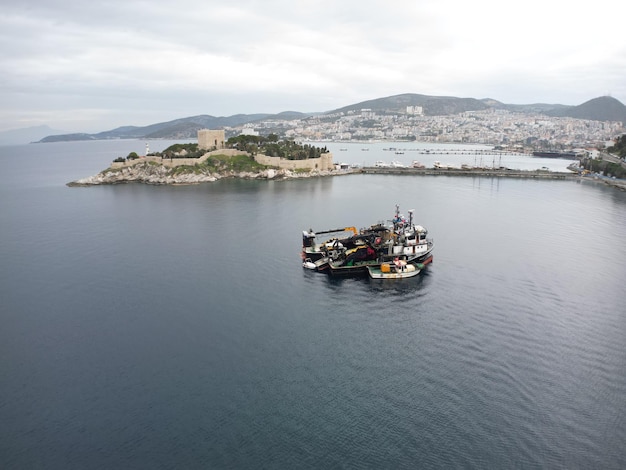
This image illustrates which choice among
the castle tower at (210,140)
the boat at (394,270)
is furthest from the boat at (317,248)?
the castle tower at (210,140)

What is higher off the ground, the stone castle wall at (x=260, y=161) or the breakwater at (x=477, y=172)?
the stone castle wall at (x=260, y=161)

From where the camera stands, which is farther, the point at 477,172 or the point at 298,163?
the point at 477,172

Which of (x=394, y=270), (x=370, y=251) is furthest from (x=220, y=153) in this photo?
(x=394, y=270)

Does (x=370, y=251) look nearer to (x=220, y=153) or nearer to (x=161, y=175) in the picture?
(x=161, y=175)

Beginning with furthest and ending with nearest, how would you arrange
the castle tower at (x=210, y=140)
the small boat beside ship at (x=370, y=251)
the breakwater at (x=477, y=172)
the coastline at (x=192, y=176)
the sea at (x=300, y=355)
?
1. the castle tower at (x=210, y=140)
2. the breakwater at (x=477, y=172)
3. the coastline at (x=192, y=176)
4. the small boat beside ship at (x=370, y=251)
5. the sea at (x=300, y=355)

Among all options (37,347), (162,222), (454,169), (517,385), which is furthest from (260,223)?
(454,169)

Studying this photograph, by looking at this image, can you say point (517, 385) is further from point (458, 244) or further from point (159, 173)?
point (159, 173)

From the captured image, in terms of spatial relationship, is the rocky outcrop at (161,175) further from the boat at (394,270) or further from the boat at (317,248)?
the boat at (394,270)
